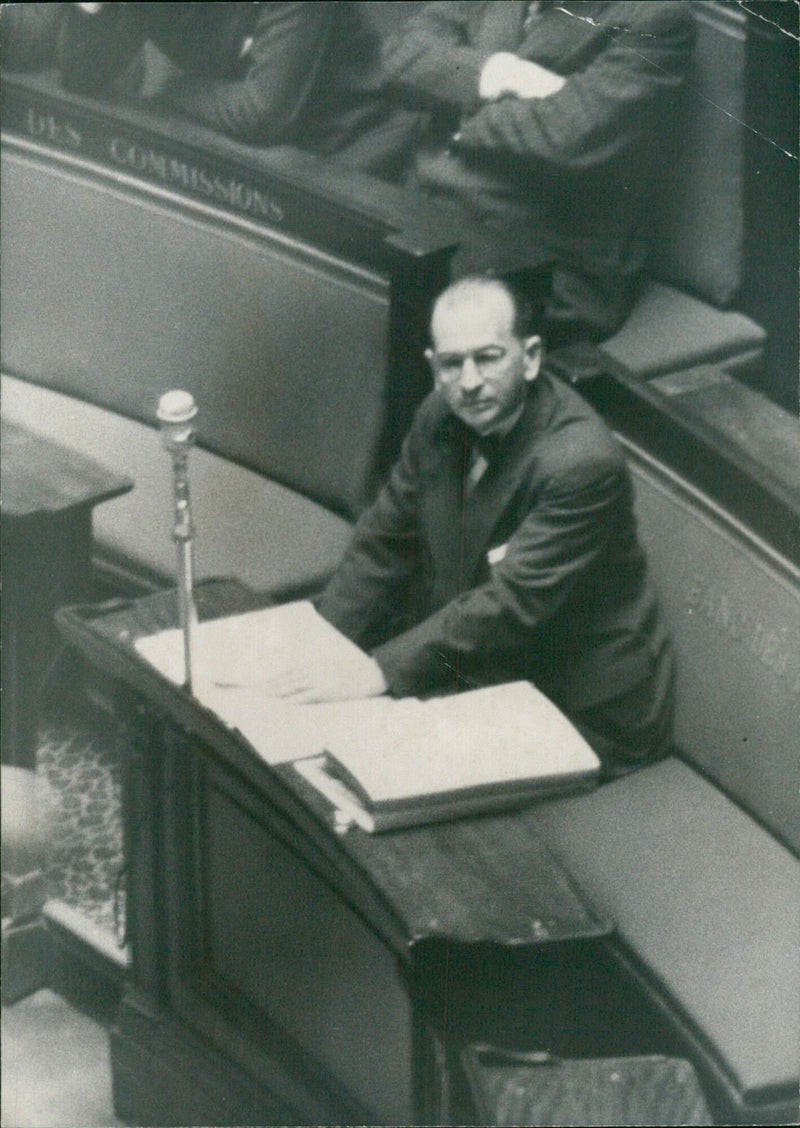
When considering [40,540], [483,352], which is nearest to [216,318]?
[40,540]

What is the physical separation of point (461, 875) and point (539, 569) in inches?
23.5

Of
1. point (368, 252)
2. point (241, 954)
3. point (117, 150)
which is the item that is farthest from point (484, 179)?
point (241, 954)

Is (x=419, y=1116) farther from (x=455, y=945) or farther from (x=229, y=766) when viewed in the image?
(x=229, y=766)

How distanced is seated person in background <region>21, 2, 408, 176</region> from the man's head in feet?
3.33

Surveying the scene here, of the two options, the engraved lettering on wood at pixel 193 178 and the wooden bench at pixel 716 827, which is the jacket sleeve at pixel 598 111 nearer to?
the engraved lettering on wood at pixel 193 178

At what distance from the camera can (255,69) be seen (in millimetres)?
3150

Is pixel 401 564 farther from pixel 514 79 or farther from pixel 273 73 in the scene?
pixel 273 73

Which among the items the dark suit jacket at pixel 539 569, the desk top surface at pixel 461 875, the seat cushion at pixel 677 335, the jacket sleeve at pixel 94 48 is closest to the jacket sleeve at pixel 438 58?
the seat cushion at pixel 677 335

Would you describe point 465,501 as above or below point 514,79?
below

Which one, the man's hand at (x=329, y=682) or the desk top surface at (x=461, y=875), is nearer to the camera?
the desk top surface at (x=461, y=875)

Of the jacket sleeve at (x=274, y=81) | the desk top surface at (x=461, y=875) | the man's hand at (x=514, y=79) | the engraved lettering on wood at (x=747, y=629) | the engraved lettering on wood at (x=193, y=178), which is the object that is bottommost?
the desk top surface at (x=461, y=875)

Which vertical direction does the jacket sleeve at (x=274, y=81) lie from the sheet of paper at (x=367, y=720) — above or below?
above

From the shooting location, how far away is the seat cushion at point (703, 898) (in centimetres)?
191

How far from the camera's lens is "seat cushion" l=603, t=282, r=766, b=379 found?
273 cm
